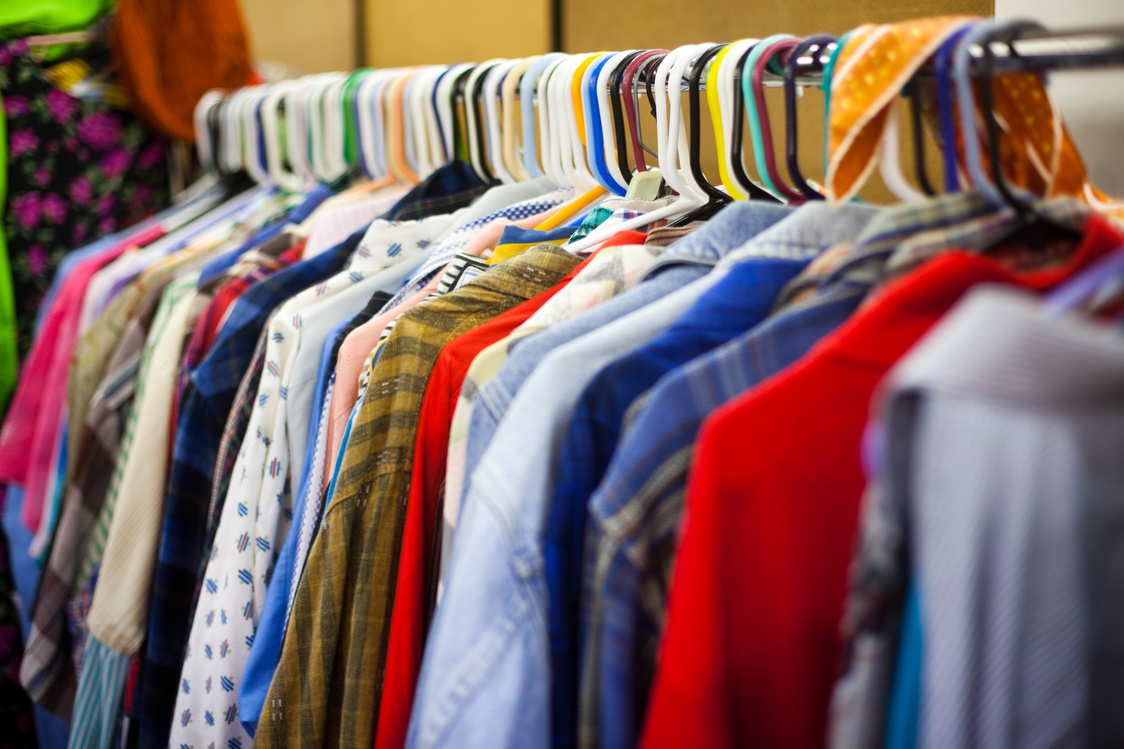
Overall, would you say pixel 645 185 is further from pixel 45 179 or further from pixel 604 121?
pixel 45 179

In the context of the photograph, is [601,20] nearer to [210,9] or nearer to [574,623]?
[210,9]

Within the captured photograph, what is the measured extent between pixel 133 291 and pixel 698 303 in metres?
0.80

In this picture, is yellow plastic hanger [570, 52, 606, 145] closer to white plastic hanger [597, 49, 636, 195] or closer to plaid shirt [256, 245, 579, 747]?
white plastic hanger [597, 49, 636, 195]

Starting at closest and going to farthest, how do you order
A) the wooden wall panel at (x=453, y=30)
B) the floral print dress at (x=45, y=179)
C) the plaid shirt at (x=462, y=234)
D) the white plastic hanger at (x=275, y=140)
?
the plaid shirt at (x=462, y=234) → the white plastic hanger at (x=275, y=140) → the floral print dress at (x=45, y=179) → the wooden wall panel at (x=453, y=30)

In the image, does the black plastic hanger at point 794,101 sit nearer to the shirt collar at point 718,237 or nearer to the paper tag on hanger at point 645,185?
the shirt collar at point 718,237

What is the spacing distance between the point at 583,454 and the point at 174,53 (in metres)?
1.31

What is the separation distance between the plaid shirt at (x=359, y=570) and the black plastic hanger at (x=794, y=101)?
0.28 m

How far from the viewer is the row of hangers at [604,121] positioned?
523 mm

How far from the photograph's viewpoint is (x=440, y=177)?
0.97m

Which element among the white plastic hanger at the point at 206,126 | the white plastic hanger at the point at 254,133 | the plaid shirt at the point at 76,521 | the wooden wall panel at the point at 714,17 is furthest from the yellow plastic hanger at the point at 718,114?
the white plastic hanger at the point at 206,126

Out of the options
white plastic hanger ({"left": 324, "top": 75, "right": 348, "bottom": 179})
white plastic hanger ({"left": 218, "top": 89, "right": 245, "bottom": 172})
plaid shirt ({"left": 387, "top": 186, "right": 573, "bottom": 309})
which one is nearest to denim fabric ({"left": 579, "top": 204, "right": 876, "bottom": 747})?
plaid shirt ({"left": 387, "top": 186, "right": 573, "bottom": 309})

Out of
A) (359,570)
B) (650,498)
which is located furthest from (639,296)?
(359,570)

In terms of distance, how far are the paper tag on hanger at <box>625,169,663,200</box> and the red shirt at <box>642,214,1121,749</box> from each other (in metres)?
0.41

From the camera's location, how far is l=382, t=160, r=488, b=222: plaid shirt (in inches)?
36.9
